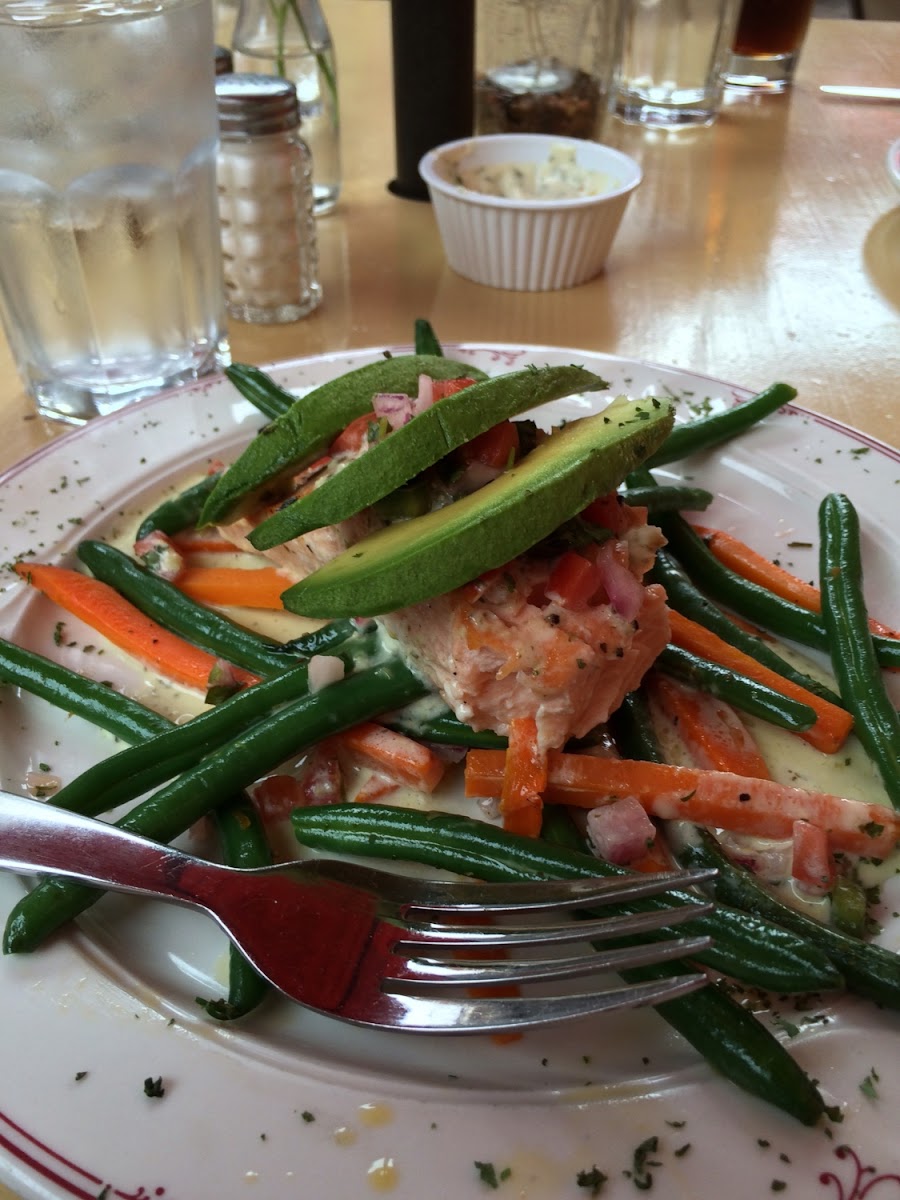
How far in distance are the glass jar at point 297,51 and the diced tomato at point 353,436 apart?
7.84ft

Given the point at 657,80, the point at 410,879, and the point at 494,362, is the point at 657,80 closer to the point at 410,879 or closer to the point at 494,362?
the point at 494,362

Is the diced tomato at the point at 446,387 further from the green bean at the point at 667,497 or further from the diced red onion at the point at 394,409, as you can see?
the green bean at the point at 667,497

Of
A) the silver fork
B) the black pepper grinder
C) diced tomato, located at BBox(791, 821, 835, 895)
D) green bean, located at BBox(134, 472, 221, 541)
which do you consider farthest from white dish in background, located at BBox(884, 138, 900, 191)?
the silver fork

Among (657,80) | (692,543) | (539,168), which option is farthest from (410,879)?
(657,80)

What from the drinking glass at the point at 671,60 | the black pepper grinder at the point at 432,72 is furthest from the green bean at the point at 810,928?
the drinking glass at the point at 671,60

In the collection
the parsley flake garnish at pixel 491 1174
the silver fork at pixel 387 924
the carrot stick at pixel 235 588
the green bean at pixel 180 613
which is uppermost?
the silver fork at pixel 387 924

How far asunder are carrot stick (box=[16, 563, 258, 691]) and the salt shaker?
1612mm

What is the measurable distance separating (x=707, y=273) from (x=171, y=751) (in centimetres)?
318

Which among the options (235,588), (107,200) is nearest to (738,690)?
(235,588)

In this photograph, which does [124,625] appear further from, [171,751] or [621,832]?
[621,832]

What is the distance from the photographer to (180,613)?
2285 mm

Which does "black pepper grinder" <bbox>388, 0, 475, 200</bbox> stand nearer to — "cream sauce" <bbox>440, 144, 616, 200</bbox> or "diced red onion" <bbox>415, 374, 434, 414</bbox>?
"cream sauce" <bbox>440, 144, 616, 200</bbox>

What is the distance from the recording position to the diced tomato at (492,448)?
1.87 m

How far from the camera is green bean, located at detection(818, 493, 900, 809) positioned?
6.21ft
